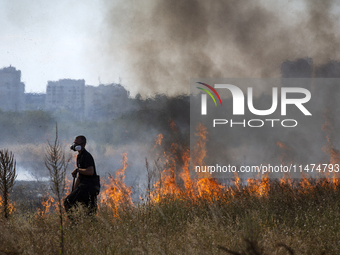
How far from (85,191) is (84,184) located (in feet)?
0.42

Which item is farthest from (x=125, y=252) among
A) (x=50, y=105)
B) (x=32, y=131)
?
(x=32, y=131)

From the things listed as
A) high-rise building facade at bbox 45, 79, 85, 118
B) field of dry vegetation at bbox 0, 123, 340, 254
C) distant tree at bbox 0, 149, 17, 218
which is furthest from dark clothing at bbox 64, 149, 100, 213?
high-rise building facade at bbox 45, 79, 85, 118

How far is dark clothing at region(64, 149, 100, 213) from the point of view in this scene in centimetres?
547

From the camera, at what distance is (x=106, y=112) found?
18.8 metres

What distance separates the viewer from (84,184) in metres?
5.55

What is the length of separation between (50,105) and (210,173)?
12551 mm

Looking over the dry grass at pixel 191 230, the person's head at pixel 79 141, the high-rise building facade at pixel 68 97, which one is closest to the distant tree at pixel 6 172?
the dry grass at pixel 191 230

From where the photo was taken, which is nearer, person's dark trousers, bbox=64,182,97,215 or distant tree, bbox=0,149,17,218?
distant tree, bbox=0,149,17,218

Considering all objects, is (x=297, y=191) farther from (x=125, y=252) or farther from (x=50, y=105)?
(x=50, y=105)

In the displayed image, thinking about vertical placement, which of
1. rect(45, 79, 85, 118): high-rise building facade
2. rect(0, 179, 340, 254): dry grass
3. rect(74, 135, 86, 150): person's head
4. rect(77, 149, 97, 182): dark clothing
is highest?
rect(45, 79, 85, 118): high-rise building facade

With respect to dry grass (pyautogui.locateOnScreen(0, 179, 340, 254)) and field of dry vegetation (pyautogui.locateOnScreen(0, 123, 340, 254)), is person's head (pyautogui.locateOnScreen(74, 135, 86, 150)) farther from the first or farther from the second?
dry grass (pyautogui.locateOnScreen(0, 179, 340, 254))

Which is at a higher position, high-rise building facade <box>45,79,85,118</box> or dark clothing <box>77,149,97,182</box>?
high-rise building facade <box>45,79,85,118</box>

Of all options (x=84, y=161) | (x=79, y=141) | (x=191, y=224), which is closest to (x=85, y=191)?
(x=84, y=161)

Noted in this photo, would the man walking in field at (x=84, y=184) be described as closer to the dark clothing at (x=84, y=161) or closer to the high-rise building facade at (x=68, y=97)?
the dark clothing at (x=84, y=161)
